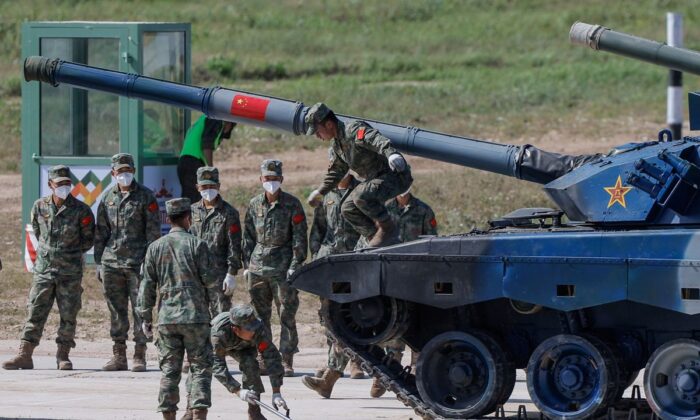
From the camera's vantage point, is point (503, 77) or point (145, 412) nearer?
point (145, 412)

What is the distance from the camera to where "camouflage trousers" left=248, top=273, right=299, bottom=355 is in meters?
15.2

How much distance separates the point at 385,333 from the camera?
12703 mm

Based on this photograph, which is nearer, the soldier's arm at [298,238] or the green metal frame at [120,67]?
the soldier's arm at [298,238]

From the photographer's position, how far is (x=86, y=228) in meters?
15.6

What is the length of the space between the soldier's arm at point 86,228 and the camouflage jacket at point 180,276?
11.1 feet

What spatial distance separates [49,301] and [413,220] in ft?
11.8

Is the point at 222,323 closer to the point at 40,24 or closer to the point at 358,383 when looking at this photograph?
the point at 358,383

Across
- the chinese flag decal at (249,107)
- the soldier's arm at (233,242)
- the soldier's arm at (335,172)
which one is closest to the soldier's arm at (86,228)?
the soldier's arm at (233,242)

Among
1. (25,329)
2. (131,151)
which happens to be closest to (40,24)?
(131,151)

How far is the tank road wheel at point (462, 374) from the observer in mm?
12344

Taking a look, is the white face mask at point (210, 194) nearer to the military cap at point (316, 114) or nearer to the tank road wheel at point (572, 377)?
the military cap at point (316, 114)

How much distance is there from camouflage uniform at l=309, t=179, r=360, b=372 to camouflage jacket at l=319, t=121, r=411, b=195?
6.11 ft

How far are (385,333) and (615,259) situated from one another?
2014 millimetres

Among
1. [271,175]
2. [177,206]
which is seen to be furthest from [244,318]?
[271,175]
